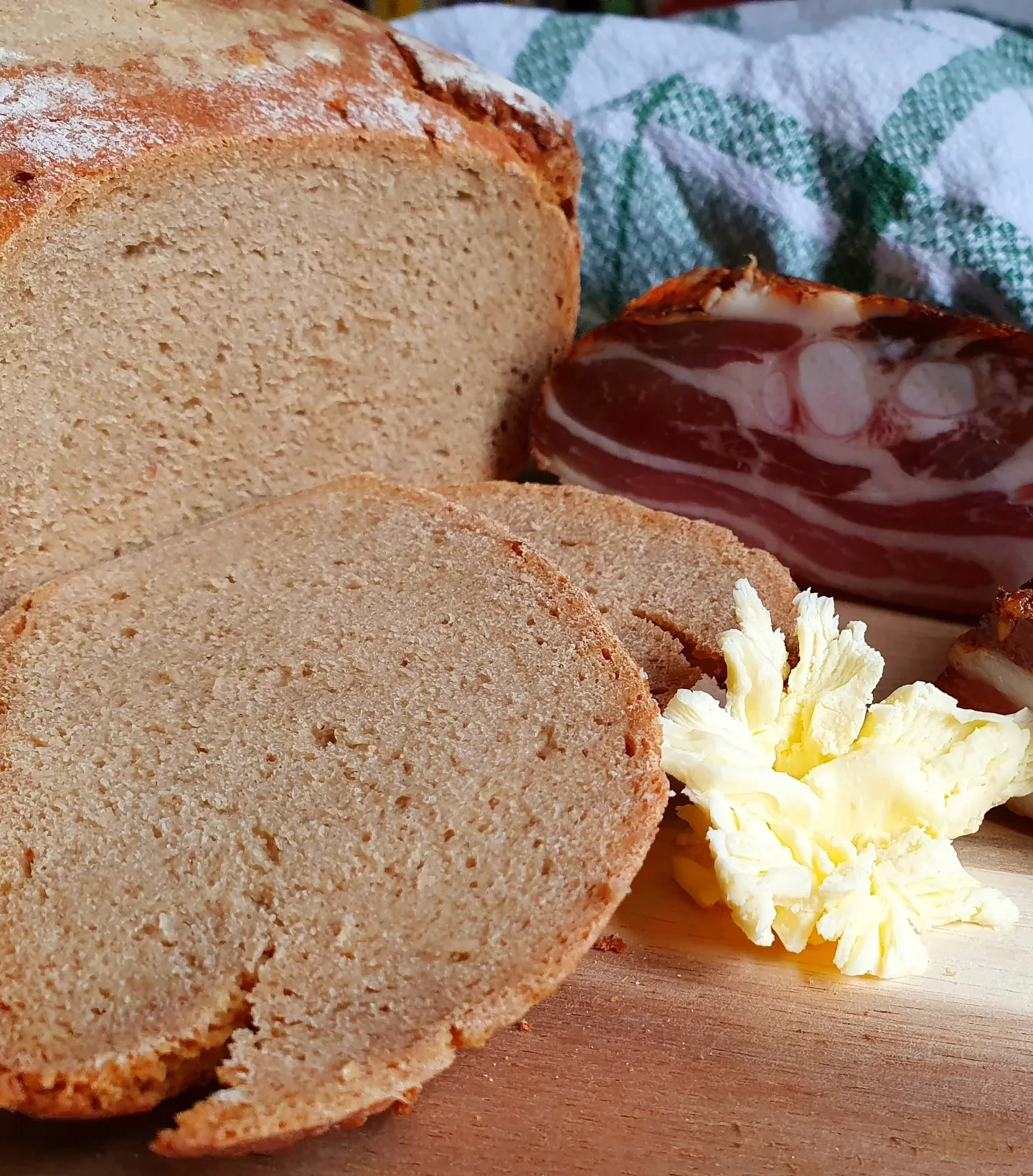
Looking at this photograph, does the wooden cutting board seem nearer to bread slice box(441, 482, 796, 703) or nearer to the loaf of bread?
bread slice box(441, 482, 796, 703)

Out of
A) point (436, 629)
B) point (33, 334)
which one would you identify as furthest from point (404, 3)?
point (436, 629)

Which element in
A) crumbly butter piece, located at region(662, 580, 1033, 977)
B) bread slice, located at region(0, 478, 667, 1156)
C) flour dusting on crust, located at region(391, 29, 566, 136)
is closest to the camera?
bread slice, located at region(0, 478, 667, 1156)

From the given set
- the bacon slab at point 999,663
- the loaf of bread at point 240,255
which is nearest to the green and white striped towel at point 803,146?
the loaf of bread at point 240,255

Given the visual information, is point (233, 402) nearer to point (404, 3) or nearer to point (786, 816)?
point (786, 816)

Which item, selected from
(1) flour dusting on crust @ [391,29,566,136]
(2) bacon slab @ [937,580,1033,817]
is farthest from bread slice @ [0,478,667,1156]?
(1) flour dusting on crust @ [391,29,566,136]

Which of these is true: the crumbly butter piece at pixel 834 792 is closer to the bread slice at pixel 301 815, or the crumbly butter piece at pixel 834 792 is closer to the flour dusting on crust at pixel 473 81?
the bread slice at pixel 301 815
